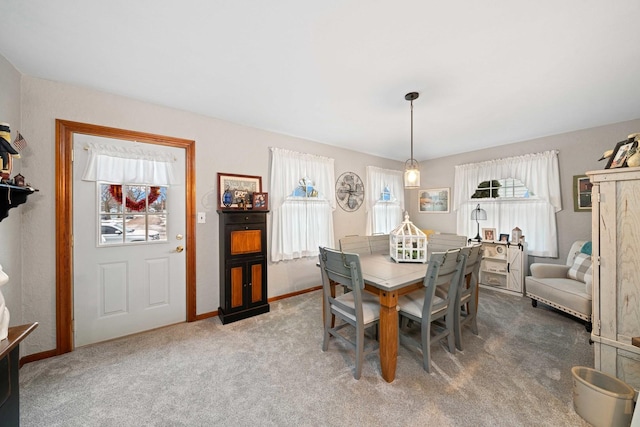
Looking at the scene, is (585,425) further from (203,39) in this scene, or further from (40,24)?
(40,24)

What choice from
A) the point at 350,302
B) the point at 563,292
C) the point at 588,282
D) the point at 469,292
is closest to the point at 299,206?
the point at 350,302

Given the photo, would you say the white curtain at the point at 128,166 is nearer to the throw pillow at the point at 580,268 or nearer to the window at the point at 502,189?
the window at the point at 502,189

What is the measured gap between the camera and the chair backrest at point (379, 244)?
307cm

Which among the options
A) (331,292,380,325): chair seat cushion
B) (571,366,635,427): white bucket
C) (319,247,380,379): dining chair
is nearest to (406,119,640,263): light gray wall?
(571,366,635,427): white bucket

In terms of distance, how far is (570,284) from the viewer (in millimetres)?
2744

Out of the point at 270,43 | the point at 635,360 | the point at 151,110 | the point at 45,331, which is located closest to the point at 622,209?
the point at 635,360

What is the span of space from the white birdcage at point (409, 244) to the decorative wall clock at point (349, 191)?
6.10 feet

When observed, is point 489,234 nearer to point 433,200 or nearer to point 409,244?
point 433,200

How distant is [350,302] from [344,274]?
369 mm

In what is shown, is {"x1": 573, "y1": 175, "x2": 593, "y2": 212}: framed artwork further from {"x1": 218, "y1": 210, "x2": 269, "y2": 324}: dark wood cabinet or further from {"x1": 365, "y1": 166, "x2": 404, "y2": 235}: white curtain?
{"x1": 218, "y1": 210, "x2": 269, "y2": 324}: dark wood cabinet

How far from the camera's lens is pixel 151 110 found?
2.49m

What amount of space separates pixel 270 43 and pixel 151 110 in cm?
168

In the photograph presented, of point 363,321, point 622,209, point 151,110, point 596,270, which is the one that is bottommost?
point 363,321

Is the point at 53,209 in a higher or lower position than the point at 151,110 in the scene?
lower
